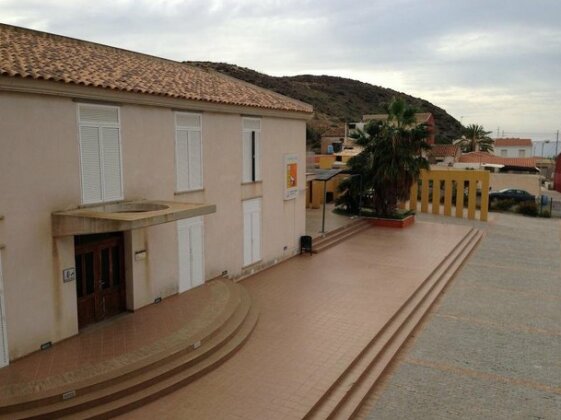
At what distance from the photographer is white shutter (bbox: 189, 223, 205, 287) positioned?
13.7 m

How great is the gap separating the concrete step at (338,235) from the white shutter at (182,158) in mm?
8269

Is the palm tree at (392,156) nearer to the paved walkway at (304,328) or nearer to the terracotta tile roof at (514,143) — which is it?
the paved walkway at (304,328)

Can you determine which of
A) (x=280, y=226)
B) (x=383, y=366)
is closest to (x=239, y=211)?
(x=280, y=226)

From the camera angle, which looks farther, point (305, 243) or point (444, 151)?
point (444, 151)

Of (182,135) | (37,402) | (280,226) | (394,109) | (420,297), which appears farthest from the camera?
(394,109)

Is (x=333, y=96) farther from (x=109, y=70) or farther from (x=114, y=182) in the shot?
(x=114, y=182)

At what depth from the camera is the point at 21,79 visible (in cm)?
892

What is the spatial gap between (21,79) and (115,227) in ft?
10.3

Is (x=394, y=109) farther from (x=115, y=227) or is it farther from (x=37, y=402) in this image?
(x=37, y=402)

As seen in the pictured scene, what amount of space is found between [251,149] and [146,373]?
897 cm

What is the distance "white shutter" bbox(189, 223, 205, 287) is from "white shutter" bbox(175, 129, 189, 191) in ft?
3.99

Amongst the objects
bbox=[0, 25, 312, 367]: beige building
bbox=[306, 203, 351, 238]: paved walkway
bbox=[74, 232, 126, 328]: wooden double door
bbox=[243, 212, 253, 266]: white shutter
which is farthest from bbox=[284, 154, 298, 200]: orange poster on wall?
bbox=[74, 232, 126, 328]: wooden double door

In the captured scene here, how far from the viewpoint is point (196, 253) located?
545 inches

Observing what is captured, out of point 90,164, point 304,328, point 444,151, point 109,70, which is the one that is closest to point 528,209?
point 444,151
